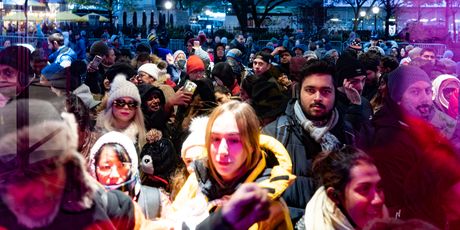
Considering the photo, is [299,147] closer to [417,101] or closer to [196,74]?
[417,101]

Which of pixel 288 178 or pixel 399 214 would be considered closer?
pixel 288 178

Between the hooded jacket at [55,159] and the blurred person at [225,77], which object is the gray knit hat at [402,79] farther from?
the blurred person at [225,77]

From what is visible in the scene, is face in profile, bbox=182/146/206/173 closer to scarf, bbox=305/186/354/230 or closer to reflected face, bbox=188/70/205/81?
scarf, bbox=305/186/354/230

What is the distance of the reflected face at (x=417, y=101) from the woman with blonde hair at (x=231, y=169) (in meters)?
1.15

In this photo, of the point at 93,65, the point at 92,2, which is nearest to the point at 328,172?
the point at 93,65

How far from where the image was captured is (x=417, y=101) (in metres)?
3.83

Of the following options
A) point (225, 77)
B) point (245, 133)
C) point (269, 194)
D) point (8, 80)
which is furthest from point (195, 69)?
point (269, 194)

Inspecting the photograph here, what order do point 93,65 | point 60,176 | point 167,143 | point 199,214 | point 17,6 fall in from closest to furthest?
point 60,176 < point 199,214 < point 17,6 < point 167,143 < point 93,65

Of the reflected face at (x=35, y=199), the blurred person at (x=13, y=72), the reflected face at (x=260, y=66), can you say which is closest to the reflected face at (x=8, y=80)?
the blurred person at (x=13, y=72)

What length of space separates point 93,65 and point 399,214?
516 cm

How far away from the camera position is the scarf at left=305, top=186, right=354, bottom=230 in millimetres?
2797

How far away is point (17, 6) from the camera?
4.10 m

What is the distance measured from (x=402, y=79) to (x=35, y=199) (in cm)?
253

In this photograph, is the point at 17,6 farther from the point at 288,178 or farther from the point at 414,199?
the point at 414,199
